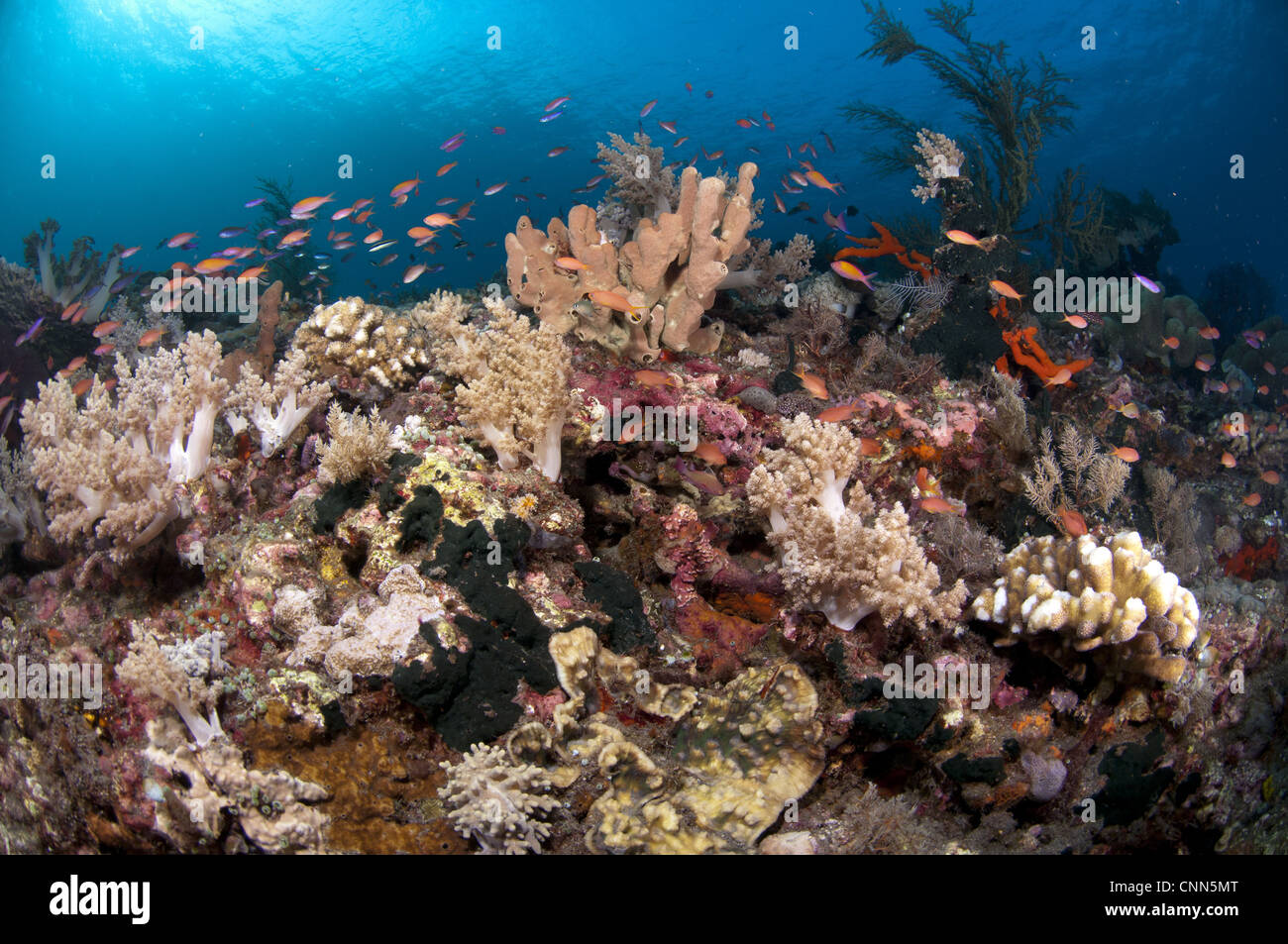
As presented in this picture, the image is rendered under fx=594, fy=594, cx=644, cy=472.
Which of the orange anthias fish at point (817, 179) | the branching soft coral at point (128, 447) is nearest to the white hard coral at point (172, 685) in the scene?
the branching soft coral at point (128, 447)

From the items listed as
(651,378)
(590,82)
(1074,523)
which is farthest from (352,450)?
(590,82)

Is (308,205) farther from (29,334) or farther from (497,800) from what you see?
(497,800)

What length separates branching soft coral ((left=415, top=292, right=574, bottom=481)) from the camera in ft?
13.7

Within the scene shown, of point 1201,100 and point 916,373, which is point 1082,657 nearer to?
point 916,373

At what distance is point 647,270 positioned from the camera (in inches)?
236

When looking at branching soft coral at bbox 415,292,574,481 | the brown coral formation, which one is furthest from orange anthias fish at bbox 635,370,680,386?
the brown coral formation

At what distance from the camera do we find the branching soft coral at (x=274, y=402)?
4691 mm

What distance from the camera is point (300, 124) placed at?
64.8 m

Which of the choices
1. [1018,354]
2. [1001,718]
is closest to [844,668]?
[1001,718]

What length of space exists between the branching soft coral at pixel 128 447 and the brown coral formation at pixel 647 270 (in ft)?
10.1

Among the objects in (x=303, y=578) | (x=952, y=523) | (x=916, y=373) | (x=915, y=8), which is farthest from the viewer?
(x=915, y=8)
